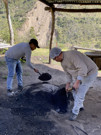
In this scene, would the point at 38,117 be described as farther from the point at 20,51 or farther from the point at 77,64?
the point at 20,51

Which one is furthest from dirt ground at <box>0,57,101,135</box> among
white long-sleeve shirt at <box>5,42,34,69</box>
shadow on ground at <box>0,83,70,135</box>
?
white long-sleeve shirt at <box>5,42,34,69</box>

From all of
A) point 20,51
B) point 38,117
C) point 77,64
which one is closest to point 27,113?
point 38,117

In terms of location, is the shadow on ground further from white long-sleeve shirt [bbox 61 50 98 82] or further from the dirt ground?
white long-sleeve shirt [bbox 61 50 98 82]

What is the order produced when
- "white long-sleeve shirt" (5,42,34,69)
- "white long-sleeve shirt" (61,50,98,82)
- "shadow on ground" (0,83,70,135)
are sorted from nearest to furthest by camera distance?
"white long-sleeve shirt" (61,50,98,82), "shadow on ground" (0,83,70,135), "white long-sleeve shirt" (5,42,34,69)

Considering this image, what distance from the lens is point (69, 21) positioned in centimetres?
1778

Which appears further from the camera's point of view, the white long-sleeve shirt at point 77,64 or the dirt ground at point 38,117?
the dirt ground at point 38,117

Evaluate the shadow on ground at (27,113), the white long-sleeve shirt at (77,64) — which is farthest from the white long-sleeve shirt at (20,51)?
the white long-sleeve shirt at (77,64)

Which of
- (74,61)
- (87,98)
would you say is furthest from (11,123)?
(87,98)

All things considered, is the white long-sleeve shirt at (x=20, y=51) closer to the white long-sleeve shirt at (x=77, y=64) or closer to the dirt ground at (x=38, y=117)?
the dirt ground at (x=38, y=117)

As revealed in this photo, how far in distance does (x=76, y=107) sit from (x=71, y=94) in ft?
2.69

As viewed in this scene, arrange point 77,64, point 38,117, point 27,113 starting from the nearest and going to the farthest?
point 77,64
point 38,117
point 27,113

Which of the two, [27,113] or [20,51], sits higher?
[20,51]

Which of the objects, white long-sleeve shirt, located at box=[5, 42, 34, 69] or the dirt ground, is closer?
the dirt ground

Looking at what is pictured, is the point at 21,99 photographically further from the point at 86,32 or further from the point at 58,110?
the point at 86,32
